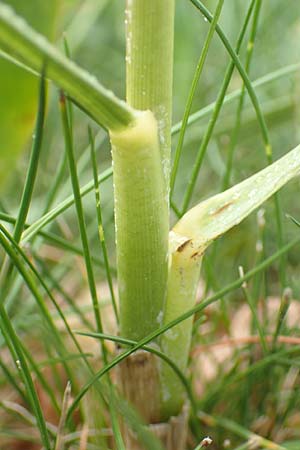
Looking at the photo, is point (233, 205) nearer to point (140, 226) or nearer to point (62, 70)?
point (140, 226)

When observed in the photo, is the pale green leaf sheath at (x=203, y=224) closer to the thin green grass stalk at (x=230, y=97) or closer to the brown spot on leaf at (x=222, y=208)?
the brown spot on leaf at (x=222, y=208)

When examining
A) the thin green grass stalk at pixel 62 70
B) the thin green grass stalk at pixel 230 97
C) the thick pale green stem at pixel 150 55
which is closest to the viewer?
the thin green grass stalk at pixel 62 70

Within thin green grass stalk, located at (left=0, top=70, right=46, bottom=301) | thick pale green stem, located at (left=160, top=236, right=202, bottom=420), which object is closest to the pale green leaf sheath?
thick pale green stem, located at (left=160, top=236, right=202, bottom=420)

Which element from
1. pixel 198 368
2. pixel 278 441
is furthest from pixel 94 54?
pixel 278 441

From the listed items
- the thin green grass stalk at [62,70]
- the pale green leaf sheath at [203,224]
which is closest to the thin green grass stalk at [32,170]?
the thin green grass stalk at [62,70]

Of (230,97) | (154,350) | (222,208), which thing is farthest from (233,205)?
(230,97)
